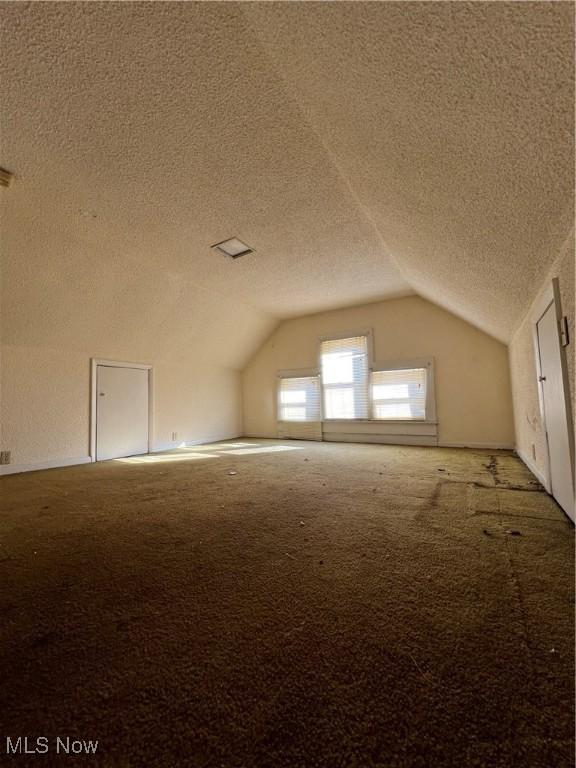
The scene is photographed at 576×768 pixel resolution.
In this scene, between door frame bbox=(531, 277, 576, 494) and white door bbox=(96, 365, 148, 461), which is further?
white door bbox=(96, 365, 148, 461)

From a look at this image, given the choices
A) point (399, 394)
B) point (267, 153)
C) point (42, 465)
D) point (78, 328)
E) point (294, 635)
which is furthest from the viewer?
point (399, 394)

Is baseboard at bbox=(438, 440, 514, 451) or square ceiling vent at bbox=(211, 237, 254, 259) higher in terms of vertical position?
square ceiling vent at bbox=(211, 237, 254, 259)

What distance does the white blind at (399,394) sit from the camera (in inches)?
203

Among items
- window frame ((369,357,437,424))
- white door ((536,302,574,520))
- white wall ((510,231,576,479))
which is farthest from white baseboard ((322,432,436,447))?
white door ((536,302,574,520))

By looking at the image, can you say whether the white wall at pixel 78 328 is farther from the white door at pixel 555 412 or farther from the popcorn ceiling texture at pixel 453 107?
the white door at pixel 555 412

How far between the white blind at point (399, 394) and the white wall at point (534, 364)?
1467 millimetres

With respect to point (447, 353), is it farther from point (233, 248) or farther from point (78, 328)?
point (78, 328)

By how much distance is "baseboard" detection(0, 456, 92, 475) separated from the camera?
363cm

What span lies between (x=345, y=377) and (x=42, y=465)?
16.0 feet

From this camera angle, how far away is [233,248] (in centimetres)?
349

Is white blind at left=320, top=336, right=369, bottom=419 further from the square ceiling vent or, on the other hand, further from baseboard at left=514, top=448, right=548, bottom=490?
the square ceiling vent

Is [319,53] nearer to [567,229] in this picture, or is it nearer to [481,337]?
[567,229]

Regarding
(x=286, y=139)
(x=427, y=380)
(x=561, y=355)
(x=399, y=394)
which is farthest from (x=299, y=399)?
(x=561, y=355)

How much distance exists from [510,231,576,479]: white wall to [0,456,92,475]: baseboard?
17.2ft
